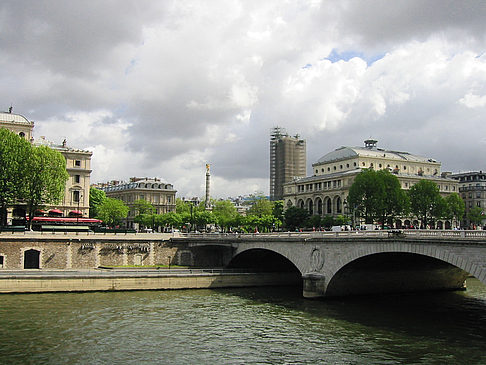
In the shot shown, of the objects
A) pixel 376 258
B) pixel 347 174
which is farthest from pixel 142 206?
pixel 376 258

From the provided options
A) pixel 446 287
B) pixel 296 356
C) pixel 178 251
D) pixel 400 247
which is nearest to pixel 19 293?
pixel 178 251

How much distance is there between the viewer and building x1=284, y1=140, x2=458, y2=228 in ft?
474

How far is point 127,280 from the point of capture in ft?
197

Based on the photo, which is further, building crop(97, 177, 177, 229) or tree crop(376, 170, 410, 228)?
building crop(97, 177, 177, 229)

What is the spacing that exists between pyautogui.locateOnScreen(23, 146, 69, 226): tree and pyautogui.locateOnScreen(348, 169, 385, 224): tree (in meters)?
53.9

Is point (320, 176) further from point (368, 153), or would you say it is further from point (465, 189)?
point (465, 189)

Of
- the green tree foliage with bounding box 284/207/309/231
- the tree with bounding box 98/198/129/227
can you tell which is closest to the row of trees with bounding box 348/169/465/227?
the green tree foliage with bounding box 284/207/309/231

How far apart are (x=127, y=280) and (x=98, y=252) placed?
16090mm

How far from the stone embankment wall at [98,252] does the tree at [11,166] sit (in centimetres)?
1202

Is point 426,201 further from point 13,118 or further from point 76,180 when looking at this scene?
point 13,118

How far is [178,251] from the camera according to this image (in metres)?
79.8

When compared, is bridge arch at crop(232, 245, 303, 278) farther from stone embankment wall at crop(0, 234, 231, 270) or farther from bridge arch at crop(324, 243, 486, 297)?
bridge arch at crop(324, 243, 486, 297)

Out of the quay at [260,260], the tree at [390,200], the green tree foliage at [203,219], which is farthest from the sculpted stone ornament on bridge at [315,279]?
the green tree foliage at [203,219]

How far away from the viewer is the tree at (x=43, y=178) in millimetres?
80812
